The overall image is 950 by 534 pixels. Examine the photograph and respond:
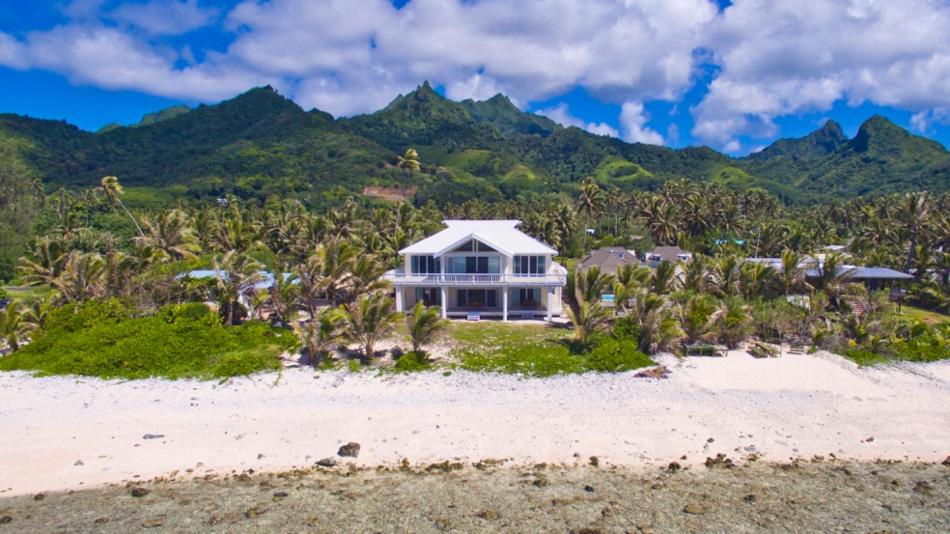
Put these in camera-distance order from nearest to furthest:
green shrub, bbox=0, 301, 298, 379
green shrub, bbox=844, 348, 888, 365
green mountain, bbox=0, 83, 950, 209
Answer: green shrub, bbox=0, 301, 298, 379 < green shrub, bbox=844, 348, 888, 365 < green mountain, bbox=0, 83, 950, 209

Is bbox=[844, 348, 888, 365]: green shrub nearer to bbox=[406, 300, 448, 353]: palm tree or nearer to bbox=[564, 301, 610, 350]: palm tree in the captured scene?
bbox=[564, 301, 610, 350]: palm tree

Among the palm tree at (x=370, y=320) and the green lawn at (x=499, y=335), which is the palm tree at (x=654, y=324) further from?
the palm tree at (x=370, y=320)

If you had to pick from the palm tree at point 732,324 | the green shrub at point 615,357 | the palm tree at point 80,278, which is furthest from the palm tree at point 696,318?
the palm tree at point 80,278

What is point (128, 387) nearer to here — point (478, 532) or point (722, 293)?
point (478, 532)

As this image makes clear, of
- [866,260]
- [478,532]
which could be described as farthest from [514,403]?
[866,260]

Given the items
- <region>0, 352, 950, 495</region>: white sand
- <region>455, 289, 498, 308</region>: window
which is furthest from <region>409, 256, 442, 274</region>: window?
<region>0, 352, 950, 495</region>: white sand
